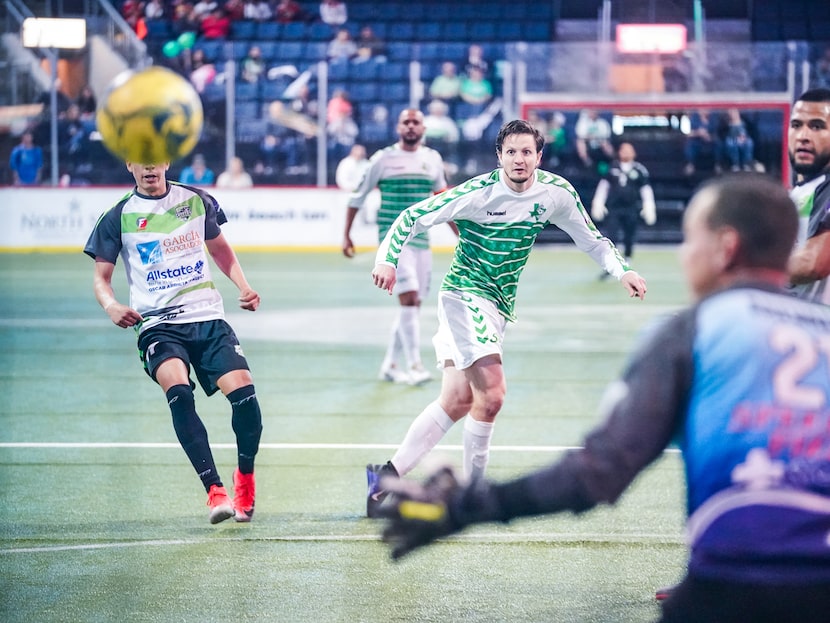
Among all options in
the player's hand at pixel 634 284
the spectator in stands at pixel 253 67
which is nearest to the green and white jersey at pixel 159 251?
the player's hand at pixel 634 284

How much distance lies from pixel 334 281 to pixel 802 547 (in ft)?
51.6

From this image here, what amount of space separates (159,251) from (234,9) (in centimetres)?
2303

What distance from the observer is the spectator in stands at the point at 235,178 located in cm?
2277

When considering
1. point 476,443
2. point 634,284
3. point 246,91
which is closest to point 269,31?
point 246,91

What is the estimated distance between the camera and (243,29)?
27.7m

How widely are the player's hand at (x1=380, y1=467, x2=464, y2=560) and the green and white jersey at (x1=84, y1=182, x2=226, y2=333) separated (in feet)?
12.7

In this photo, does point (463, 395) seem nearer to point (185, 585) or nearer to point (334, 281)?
point (185, 585)

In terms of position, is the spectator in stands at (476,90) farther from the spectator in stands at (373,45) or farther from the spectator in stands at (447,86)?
the spectator in stands at (373,45)

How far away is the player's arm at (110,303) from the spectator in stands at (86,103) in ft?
60.2

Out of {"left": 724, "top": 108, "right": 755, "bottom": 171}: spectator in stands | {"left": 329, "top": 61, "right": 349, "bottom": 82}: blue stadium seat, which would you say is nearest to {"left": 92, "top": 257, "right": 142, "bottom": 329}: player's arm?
{"left": 724, "top": 108, "right": 755, "bottom": 171}: spectator in stands

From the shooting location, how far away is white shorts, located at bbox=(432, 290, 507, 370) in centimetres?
572

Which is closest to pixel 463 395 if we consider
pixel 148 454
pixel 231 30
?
pixel 148 454

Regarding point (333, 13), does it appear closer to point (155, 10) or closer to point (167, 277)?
point (155, 10)

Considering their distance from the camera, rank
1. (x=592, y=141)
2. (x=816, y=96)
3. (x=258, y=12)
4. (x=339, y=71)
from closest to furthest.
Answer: (x=816, y=96), (x=592, y=141), (x=339, y=71), (x=258, y=12)
